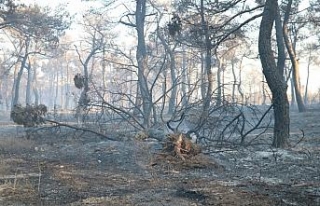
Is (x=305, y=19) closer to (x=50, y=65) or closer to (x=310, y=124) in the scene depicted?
(x=310, y=124)

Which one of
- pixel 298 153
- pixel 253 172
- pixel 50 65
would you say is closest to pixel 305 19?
pixel 298 153

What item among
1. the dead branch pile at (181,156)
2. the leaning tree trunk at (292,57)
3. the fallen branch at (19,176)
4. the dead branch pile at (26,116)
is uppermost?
the leaning tree trunk at (292,57)

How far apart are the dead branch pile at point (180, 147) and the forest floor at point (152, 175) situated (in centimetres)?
22

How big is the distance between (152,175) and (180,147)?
1.52 m

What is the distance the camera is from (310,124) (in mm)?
19109

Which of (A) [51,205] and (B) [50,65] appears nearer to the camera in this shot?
(A) [51,205]

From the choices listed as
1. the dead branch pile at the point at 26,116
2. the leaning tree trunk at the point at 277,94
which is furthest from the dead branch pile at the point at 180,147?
the dead branch pile at the point at 26,116

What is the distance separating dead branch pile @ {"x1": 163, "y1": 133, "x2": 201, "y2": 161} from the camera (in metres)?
10.0

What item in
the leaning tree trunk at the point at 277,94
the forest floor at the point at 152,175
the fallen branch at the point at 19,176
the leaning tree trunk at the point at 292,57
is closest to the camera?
the forest floor at the point at 152,175

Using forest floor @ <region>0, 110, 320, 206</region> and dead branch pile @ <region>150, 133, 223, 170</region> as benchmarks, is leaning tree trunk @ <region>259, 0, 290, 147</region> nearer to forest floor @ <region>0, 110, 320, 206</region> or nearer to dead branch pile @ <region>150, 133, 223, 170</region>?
forest floor @ <region>0, 110, 320, 206</region>

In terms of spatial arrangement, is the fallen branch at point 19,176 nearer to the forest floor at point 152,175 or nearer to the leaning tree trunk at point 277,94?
the forest floor at point 152,175

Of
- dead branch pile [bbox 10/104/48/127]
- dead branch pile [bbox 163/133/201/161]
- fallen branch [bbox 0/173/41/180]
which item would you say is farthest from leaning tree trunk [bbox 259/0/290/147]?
dead branch pile [bbox 10/104/48/127]

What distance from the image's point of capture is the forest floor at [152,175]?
6.62 metres

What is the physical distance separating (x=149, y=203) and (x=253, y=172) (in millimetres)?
3344
